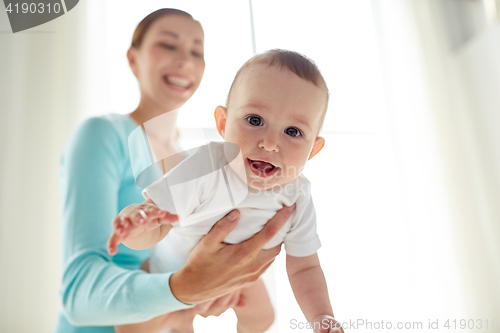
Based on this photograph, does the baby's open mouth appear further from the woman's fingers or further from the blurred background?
the blurred background

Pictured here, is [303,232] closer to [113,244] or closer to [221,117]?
[221,117]

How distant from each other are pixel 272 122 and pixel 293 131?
5cm

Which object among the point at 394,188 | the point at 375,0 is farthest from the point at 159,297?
the point at 375,0

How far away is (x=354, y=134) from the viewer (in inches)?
69.4

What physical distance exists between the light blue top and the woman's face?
9.1 inches

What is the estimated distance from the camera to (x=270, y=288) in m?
1.39

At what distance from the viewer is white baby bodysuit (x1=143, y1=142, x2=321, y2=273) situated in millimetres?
584

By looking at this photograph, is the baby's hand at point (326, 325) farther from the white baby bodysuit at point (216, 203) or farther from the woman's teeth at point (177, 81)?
the woman's teeth at point (177, 81)

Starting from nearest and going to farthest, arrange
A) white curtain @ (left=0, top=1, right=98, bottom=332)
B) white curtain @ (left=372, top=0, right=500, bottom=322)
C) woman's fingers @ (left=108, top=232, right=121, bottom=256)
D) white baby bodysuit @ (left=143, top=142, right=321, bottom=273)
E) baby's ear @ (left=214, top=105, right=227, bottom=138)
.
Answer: woman's fingers @ (left=108, top=232, right=121, bottom=256) → white baby bodysuit @ (left=143, top=142, right=321, bottom=273) → baby's ear @ (left=214, top=105, right=227, bottom=138) → white curtain @ (left=0, top=1, right=98, bottom=332) → white curtain @ (left=372, top=0, right=500, bottom=322)

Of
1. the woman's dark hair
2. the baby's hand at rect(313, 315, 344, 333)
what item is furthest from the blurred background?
the baby's hand at rect(313, 315, 344, 333)

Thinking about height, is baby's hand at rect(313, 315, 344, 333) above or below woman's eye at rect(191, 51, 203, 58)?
below

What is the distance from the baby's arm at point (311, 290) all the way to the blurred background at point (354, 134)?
1.78 ft

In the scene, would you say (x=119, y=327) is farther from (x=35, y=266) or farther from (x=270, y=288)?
(x=270, y=288)

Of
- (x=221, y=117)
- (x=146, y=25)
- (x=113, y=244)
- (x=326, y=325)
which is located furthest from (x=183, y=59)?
(x=326, y=325)
